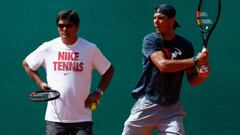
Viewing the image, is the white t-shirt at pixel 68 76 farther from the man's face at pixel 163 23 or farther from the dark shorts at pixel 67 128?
the man's face at pixel 163 23

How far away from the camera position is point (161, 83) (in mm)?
5145

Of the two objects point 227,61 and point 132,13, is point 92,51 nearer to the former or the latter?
point 132,13

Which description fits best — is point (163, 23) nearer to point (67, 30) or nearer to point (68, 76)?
point (67, 30)

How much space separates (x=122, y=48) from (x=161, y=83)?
3.89ft

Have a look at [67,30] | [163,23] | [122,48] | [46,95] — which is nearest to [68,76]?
[46,95]

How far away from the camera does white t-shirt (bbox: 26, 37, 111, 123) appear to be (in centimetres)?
510

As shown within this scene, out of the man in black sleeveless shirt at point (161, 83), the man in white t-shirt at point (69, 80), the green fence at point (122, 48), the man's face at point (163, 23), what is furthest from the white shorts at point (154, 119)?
the green fence at point (122, 48)

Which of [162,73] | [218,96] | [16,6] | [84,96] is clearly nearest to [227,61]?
[218,96]

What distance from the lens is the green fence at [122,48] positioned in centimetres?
620

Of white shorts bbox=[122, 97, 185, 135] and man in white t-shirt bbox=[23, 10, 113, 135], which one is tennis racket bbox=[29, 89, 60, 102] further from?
white shorts bbox=[122, 97, 185, 135]

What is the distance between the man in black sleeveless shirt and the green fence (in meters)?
0.97

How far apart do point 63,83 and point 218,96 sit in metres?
1.88

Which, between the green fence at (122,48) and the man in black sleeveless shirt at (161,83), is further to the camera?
the green fence at (122,48)

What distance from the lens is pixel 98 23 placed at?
622 cm
